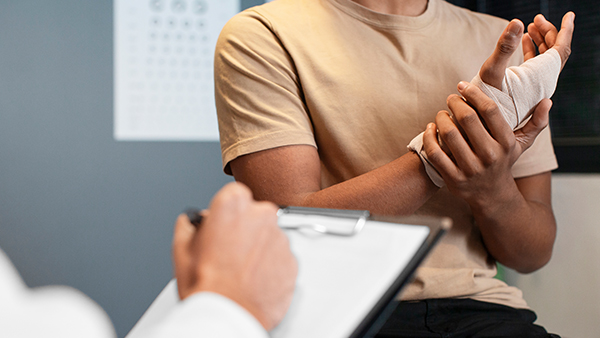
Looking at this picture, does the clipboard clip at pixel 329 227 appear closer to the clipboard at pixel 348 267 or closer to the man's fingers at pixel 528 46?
the clipboard at pixel 348 267

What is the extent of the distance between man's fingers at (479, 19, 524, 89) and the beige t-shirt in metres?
0.19

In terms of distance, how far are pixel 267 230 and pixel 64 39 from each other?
174 centimetres

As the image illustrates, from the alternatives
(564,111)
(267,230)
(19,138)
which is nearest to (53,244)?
(19,138)

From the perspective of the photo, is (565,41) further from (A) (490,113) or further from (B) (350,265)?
(B) (350,265)

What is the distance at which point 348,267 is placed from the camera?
396 mm

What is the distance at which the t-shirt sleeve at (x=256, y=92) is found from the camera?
793 millimetres

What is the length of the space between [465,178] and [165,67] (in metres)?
1.48

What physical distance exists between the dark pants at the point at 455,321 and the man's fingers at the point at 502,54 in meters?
0.38

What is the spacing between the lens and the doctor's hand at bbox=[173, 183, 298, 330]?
0.31 meters

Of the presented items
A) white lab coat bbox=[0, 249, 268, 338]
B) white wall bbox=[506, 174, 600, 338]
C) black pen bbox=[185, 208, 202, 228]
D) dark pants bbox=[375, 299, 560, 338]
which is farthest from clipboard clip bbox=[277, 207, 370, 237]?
white wall bbox=[506, 174, 600, 338]

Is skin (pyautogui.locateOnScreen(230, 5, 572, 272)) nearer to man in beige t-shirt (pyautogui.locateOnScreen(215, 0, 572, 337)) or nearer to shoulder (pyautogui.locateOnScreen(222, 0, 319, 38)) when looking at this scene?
man in beige t-shirt (pyautogui.locateOnScreen(215, 0, 572, 337))

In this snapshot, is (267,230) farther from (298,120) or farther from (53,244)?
(53,244)

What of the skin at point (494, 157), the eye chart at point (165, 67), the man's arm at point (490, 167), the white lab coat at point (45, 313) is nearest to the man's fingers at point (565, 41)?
the skin at point (494, 157)

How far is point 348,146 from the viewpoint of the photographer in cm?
84
